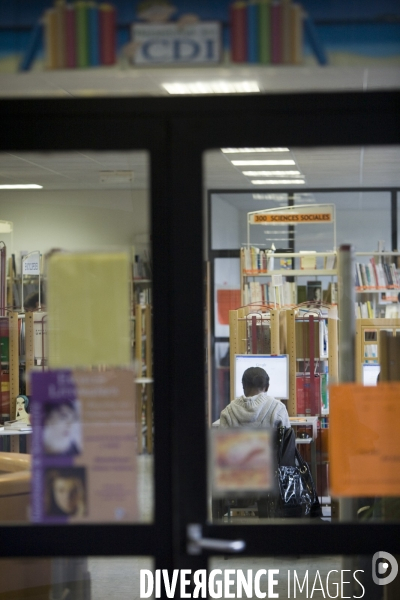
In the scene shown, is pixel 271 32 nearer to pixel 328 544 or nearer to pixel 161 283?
pixel 161 283

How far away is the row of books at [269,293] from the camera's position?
740 cm

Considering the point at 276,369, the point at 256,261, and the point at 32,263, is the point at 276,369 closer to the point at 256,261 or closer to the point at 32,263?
the point at 256,261

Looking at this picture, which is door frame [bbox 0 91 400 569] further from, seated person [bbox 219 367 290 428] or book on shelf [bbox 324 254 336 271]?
book on shelf [bbox 324 254 336 271]

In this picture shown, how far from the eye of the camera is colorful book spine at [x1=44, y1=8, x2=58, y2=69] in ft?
6.93

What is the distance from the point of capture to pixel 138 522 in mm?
2178

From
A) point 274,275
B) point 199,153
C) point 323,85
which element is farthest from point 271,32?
point 274,275

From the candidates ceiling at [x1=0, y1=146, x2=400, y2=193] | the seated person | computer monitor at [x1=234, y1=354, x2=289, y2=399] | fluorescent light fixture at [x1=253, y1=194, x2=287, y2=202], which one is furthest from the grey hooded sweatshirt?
fluorescent light fixture at [x1=253, y1=194, x2=287, y2=202]

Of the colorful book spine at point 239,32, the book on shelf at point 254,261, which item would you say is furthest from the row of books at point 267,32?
the book on shelf at point 254,261

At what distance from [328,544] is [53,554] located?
0.79 metres

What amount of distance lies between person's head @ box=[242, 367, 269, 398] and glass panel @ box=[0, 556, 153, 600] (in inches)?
75.7

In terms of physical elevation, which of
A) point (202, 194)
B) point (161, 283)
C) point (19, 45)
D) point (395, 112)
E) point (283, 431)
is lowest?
point (283, 431)

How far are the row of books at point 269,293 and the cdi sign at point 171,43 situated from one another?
5130mm

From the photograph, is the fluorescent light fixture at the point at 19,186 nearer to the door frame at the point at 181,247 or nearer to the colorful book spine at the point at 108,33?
the door frame at the point at 181,247

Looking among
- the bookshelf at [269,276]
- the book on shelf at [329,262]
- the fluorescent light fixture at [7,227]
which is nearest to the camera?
the fluorescent light fixture at [7,227]
